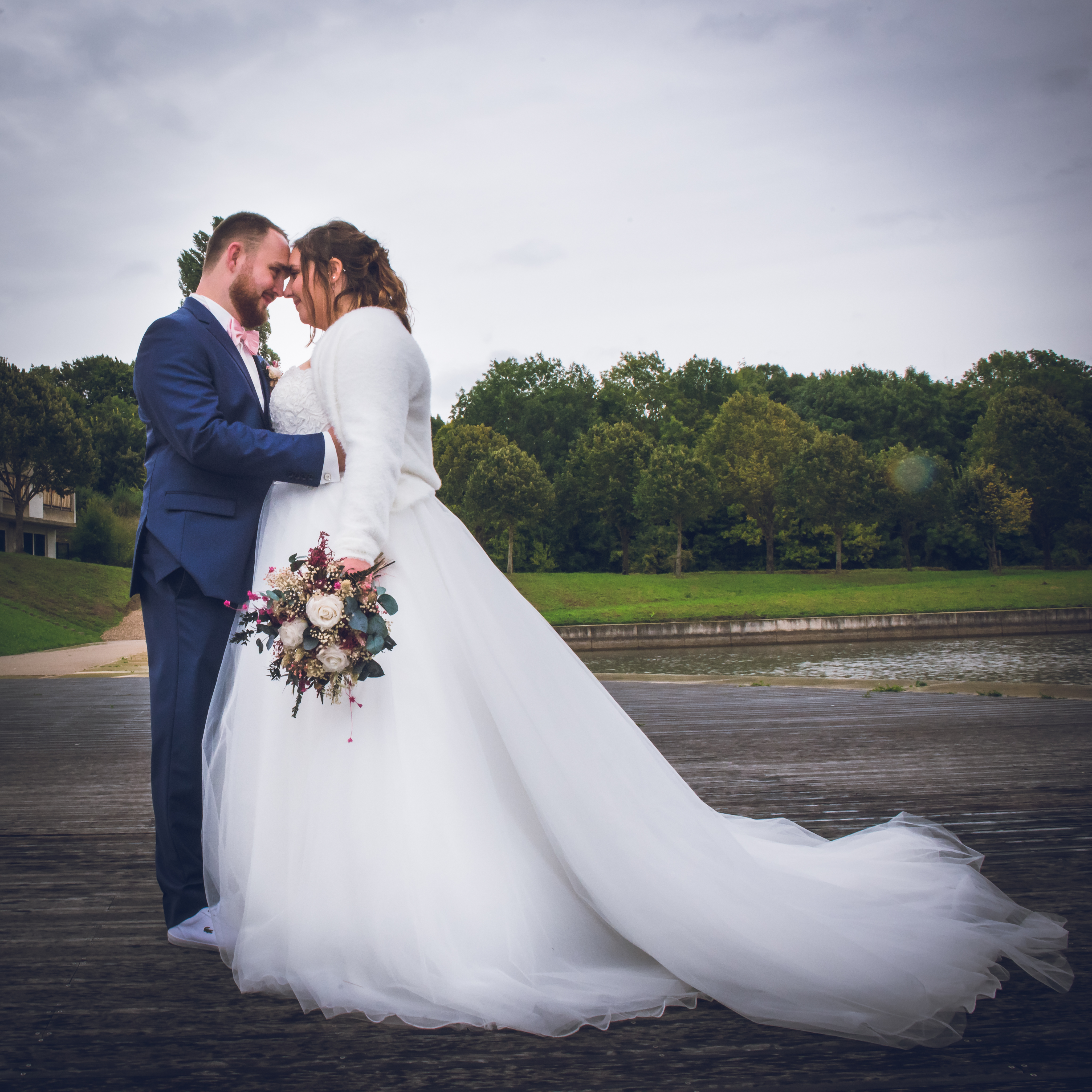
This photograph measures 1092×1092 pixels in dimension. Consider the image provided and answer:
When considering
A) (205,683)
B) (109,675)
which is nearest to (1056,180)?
(109,675)

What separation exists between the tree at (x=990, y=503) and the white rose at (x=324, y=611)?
46347mm

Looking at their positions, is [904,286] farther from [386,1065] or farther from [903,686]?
[386,1065]

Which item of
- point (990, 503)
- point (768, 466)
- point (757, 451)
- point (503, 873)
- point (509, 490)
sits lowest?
point (503, 873)

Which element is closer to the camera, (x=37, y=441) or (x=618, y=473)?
(x=37, y=441)

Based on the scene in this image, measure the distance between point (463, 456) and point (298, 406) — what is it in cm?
4507

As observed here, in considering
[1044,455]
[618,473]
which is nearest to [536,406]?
[618,473]

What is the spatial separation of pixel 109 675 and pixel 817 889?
12.0 metres

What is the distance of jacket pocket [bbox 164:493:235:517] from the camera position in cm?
233

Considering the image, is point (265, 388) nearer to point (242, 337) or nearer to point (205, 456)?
point (242, 337)

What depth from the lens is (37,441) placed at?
32219 mm

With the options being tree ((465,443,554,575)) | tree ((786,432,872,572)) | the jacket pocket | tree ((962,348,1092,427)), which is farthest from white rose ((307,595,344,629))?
tree ((962,348,1092,427))

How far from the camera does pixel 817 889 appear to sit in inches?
88.0

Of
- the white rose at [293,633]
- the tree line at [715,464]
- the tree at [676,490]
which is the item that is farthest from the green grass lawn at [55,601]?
the tree at [676,490]

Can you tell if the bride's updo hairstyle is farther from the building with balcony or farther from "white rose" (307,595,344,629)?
the building with balcony
